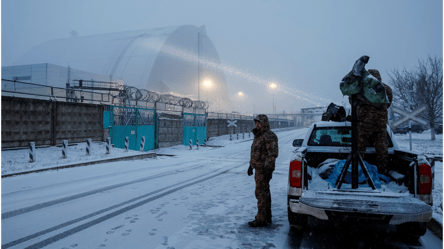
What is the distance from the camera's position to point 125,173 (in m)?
10.9

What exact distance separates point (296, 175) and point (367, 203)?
39.9 inches

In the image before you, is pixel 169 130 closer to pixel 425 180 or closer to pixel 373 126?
pixel 373 126

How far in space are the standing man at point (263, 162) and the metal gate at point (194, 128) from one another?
19.1 m

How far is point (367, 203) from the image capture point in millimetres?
3740

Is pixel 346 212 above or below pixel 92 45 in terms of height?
below

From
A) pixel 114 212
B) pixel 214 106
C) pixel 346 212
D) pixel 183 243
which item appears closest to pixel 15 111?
pixel 114 212

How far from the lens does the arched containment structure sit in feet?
203

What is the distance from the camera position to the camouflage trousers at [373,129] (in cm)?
495

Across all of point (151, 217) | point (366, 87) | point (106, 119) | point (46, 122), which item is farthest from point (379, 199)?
point (106, 119)

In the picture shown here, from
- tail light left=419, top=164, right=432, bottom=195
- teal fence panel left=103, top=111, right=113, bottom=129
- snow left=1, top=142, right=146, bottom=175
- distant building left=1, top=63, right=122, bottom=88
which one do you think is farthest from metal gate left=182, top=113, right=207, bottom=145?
distant building left=1, top=63, right=122, bottom=88

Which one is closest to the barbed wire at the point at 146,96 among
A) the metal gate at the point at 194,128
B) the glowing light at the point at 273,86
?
the metal gate at the point at 194,128

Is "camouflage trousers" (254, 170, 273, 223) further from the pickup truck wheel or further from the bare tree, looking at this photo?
the bare tree

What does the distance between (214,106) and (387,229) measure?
71137mm

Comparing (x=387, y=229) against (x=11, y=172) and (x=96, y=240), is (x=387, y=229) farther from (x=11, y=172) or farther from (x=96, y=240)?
(x=11, y=172)
